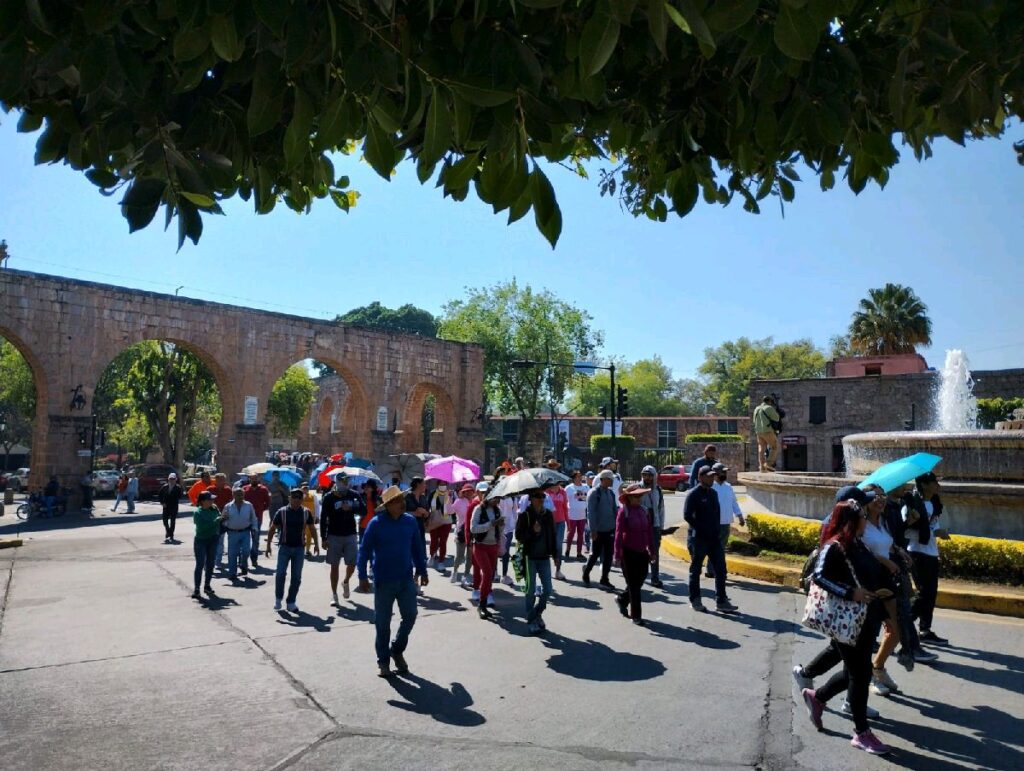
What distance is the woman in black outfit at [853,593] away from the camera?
4.82 meters

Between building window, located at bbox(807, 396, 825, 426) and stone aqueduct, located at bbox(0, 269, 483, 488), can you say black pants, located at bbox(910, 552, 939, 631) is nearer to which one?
stone aqueduct, located at bbox(0, 269, 483, 488)

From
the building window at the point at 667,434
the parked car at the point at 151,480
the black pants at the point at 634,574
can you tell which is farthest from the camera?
the building window at the point at 667,434

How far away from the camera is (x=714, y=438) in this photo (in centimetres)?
4731

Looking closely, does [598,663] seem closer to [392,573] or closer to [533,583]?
[533,583]

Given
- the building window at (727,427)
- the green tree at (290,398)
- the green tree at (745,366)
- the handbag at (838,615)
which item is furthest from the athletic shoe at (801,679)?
the green tree at (745,366)

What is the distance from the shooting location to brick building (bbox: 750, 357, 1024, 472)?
118 feet

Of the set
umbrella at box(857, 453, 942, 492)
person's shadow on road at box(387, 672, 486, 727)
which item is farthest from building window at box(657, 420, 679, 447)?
person's shadow on road at box(387, 672, 486, 727)

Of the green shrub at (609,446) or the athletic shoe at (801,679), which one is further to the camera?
the green shrub at (609,446)

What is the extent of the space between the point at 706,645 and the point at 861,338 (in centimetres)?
4341

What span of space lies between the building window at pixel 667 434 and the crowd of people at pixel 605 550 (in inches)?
1595

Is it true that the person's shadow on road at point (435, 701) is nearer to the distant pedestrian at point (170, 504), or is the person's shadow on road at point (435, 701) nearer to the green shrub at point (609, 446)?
the distant pedestrian at point (170, 504)

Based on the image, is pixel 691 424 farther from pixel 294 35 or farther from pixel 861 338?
pixel 294 35

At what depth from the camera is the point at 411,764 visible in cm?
461

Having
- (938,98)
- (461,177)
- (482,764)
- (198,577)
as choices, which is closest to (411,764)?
(482,764)
